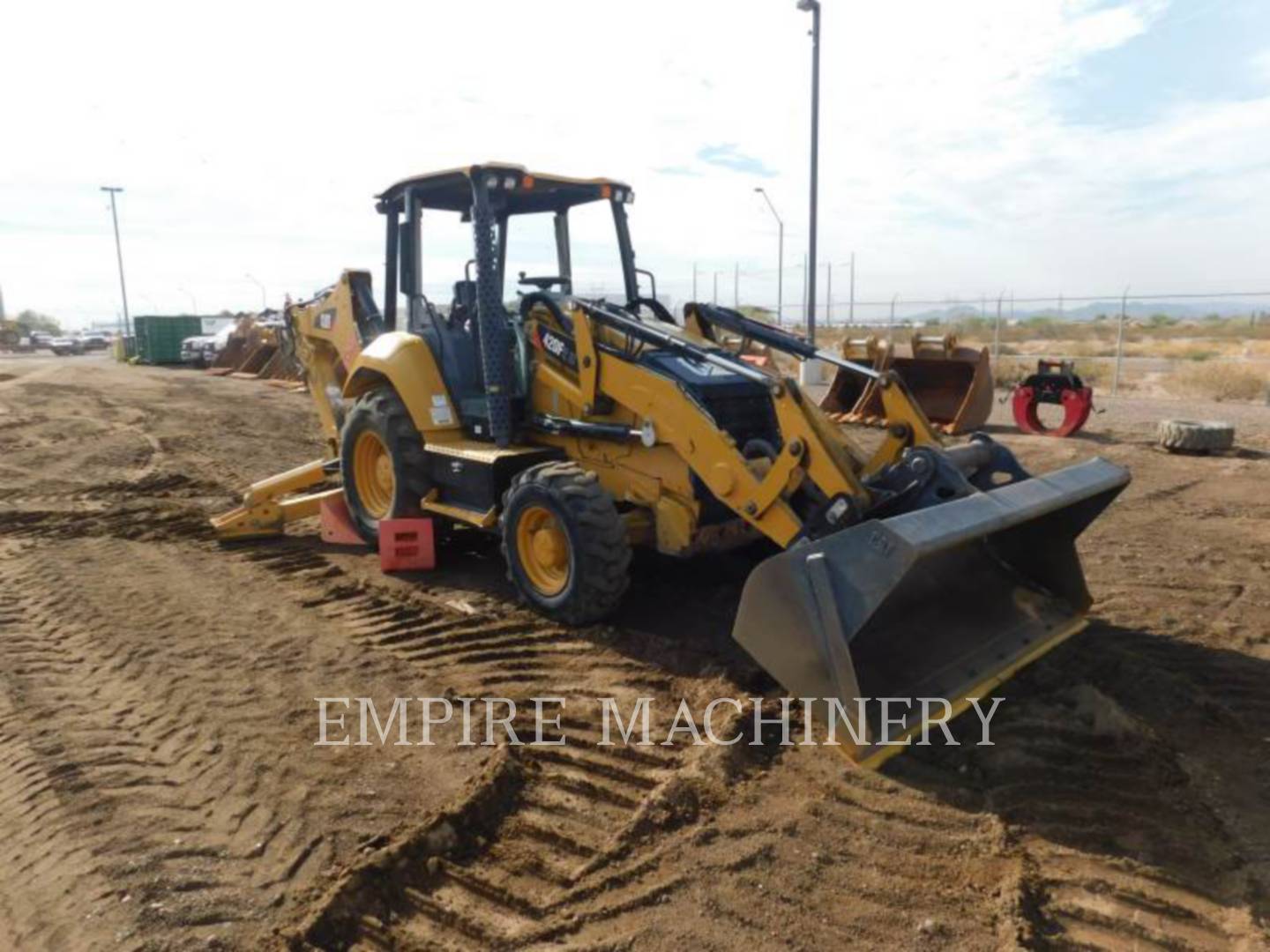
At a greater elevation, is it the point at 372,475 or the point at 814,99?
Answer: the point at 814,99

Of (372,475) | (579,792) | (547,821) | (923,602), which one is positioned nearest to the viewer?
(547,821)

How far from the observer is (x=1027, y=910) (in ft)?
9.63

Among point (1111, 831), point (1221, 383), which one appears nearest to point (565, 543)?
point (1111, 831)

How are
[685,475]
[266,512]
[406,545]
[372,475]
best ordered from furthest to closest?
[266,512]
[372,475]
[406,545]
[685,475]

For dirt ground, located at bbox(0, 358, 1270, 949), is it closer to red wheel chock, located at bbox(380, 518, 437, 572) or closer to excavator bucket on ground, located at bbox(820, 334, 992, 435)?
red wheel chock, located at bbox(380, 518, 437, 572)

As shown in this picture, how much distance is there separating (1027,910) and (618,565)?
2692mm

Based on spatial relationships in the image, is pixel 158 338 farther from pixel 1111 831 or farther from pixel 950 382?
pixel 1111 831

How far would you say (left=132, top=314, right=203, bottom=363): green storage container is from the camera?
33.3 meters

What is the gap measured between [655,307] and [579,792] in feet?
12.7

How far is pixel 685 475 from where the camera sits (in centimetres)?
526

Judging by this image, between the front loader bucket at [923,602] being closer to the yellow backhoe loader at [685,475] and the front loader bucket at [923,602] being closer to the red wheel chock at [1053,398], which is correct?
the yellow backhoe loader at [685,475]

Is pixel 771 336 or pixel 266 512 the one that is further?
pixel 266 512

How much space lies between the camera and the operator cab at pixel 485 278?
19.9ft

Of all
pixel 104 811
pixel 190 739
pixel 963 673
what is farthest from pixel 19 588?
pixel 963 673
